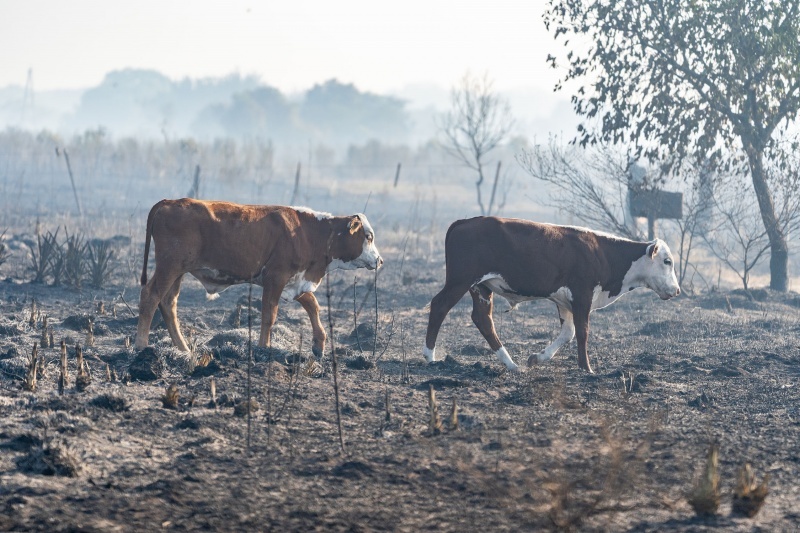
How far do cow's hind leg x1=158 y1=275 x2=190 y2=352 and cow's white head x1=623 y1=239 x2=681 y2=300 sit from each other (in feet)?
15.2

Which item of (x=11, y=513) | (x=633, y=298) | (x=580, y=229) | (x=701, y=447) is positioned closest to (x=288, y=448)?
(x=11, y=513)

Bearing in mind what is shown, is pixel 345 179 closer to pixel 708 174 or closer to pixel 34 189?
pixel 34 189

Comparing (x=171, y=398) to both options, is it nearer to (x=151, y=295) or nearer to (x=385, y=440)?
(x=385, y=440)

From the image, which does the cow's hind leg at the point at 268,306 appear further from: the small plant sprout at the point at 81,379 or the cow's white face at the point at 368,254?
the small plant sprout at the point at 81,379

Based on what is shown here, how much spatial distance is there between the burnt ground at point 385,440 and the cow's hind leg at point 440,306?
0.64 feet

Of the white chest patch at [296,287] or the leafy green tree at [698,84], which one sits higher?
the leafy green tree at [698,84]

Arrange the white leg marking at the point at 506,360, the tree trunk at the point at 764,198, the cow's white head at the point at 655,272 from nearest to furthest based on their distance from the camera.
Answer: the white leg marking at the point at 506,360
the cow's white head at the point at 655,272
the tree trunk at the point at 764,198

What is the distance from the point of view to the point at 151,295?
30.9 ft

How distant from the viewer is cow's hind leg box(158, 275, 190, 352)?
9.66 m

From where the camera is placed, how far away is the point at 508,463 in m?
6.43

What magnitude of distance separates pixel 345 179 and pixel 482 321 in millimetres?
52086

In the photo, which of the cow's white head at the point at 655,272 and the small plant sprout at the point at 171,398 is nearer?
the small plant sprout at the point at 171,398

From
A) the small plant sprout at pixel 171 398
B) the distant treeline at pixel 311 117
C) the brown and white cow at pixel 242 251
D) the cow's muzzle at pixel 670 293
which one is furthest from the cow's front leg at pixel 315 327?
the distant treeline at pixel 311 117

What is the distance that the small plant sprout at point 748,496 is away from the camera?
18.1 feet
